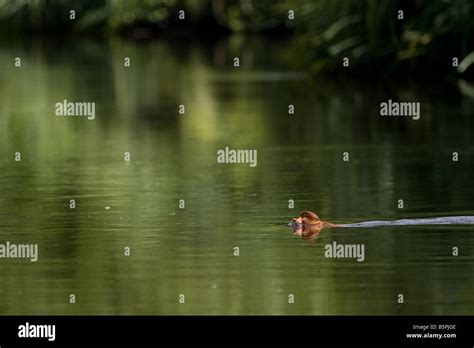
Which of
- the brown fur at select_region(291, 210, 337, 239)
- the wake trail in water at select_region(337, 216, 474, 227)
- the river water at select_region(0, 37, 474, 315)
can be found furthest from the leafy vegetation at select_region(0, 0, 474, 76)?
the brown fur at select_region(291, 210, 337, 239)

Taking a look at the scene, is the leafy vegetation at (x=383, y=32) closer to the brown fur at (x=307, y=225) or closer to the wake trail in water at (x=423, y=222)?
the wake trail in water at (x=423, y=222)

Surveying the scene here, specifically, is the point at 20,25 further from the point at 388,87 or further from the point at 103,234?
the point at 103,234

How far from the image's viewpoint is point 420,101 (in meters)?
27.3

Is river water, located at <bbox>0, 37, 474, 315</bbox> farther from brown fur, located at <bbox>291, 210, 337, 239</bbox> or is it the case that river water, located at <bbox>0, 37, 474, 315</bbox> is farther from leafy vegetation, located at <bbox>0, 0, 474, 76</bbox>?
leafy vegetation, located at <bbox>0, 0, 474, 76</bbox>

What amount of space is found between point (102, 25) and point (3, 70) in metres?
18.3

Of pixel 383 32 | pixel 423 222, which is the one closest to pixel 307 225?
pixel 423 222

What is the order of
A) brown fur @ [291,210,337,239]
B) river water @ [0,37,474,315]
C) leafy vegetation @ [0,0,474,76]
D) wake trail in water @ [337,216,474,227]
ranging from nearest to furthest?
river water @ [0,37,474,315] → brown fur @ [291,210,337,239] → wake trail in water @ [337,216,474,227] → leafy vegetation @ [0,0,474,76]

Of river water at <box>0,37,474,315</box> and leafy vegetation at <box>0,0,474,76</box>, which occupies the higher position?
leafy vegetation at <box>0,0,474,76</box>

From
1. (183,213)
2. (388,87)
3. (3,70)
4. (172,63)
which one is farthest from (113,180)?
(172,63)

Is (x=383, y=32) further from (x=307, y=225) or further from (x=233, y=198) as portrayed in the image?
(x=307, y=225)

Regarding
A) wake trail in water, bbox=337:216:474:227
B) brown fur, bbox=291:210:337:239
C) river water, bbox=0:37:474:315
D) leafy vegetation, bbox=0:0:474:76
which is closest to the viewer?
river water, bbox=0:37:474:315

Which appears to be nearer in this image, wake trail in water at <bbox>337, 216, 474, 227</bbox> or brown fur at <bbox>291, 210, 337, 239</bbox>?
brown fur at <bbox>291, 210, 337, 239</bbox>

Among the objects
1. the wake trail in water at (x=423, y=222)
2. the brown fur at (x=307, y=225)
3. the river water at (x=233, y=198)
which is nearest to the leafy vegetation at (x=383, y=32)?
the river water at (x=233, y=198)
